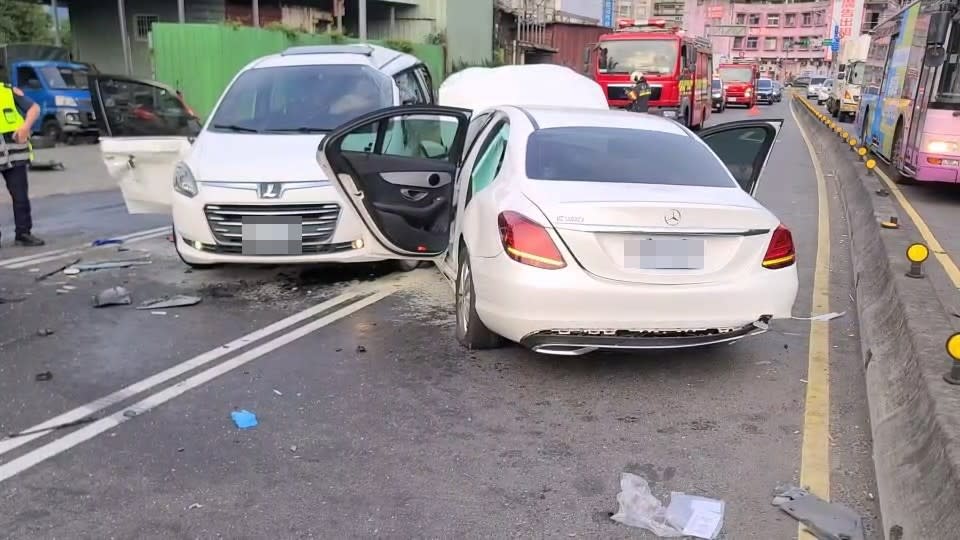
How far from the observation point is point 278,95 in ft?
26.1

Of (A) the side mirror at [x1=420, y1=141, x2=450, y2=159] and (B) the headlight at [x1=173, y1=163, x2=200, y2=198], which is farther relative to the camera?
(A) the side mirror at [x1=420, y1=141, x2=450, y2=159]

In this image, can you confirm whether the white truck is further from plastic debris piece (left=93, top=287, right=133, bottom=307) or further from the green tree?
the green tree

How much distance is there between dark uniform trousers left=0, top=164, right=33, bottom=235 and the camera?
27.3ft

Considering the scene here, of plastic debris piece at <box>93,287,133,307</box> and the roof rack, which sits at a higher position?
the roof rack

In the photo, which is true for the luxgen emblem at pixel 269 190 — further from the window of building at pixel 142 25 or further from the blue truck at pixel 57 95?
the window of building at pixel 142 25

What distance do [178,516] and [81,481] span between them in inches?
23.8

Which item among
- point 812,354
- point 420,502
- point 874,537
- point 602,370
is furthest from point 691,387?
point 420,502

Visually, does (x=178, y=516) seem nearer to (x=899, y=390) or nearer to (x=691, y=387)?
(x=691, y=387)

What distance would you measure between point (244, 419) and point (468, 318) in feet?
5.15

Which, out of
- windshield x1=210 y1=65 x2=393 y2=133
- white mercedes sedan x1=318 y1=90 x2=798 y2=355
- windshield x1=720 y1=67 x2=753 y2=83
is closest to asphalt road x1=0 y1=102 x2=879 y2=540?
white mercedes sedan x1=318 y1=90 x2=798 y2=355

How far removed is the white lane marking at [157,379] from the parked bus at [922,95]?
8.83 meters

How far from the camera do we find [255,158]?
6.72m

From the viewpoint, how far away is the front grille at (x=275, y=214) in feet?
21.1

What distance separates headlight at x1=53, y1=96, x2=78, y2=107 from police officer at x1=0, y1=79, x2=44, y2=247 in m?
11.0
